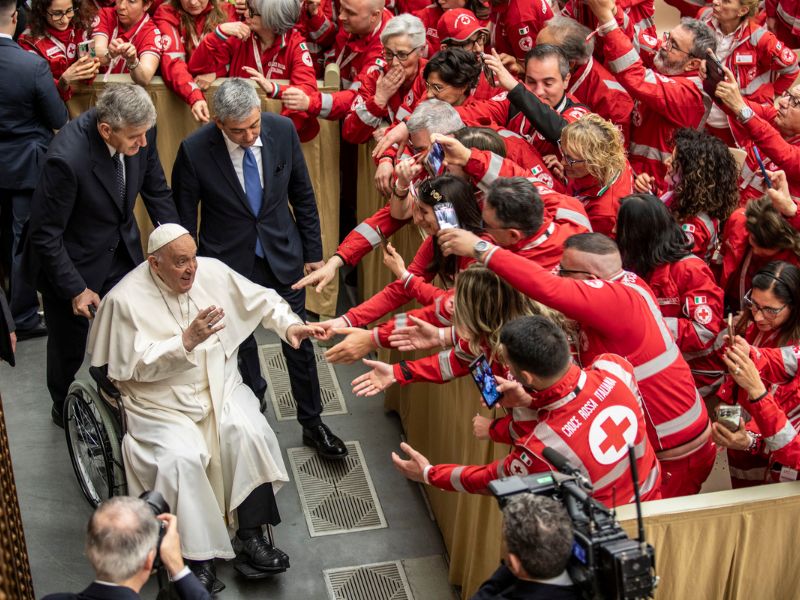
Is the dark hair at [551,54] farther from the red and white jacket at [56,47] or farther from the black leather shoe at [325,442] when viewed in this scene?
the red and white jacket at [56,47]

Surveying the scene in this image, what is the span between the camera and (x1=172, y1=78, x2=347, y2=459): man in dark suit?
4.84 meters

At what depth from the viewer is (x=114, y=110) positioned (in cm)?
451

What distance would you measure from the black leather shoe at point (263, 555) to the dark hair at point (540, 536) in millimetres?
2051

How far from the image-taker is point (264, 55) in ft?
19.9

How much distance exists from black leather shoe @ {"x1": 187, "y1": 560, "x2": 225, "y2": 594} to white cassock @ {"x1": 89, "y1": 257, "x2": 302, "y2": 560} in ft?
0.46

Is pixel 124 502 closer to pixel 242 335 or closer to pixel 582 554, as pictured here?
pixel 582 554

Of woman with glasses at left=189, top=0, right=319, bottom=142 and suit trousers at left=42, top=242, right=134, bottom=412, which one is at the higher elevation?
woman with glasses at left=189, top=0, right=319, bottom=142

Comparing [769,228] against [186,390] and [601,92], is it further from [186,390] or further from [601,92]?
[186,390]

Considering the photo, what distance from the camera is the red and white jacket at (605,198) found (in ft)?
14.5

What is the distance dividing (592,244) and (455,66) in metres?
1.72

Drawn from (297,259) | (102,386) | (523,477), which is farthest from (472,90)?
(523,477)

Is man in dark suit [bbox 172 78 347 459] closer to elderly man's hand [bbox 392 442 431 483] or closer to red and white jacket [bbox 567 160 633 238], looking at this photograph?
red and white jacket [bbox 567 160 633 238]

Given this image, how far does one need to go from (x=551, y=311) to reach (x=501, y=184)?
1.67 ft

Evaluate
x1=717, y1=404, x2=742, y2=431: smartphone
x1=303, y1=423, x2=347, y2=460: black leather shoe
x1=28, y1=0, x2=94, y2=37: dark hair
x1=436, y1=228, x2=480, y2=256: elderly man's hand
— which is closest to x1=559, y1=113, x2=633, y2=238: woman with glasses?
x1=436, y1=228, x2=480, y2=256: elderly man's hand
